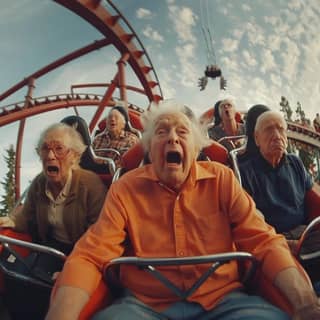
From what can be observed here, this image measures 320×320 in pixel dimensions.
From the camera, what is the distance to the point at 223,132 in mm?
4781

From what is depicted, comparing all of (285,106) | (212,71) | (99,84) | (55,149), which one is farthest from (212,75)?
(285,106)

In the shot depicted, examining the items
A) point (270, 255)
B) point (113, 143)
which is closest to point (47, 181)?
point (270, 255)

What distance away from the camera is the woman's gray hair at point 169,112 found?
1900 mm

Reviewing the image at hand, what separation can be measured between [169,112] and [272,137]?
101 cm

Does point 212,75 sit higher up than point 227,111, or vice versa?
point 212,75

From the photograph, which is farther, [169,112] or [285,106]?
[285,106]

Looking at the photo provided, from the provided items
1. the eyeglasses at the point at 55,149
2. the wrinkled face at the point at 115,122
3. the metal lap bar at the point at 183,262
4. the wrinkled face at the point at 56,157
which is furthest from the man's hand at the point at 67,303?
the wrinkled face at the point at 115,122

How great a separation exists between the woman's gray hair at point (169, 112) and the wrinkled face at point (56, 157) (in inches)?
29.0

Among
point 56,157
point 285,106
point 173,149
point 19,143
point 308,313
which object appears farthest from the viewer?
point 285,106

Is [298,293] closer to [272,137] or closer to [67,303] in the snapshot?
[67,303]

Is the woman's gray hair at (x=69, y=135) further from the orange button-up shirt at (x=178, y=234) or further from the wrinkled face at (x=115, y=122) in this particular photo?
the wrinkled face at (x=115, y=122)

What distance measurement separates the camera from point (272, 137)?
2594 millimetres

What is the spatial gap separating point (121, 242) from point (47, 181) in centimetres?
113

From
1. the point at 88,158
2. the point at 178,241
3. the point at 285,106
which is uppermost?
the point at 285,106
